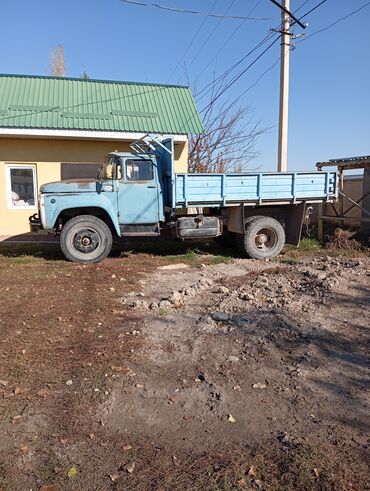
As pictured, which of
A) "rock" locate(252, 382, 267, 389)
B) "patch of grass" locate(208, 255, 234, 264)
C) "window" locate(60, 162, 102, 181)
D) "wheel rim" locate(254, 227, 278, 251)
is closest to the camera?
"rock" locate(252, 382, 267, 389)

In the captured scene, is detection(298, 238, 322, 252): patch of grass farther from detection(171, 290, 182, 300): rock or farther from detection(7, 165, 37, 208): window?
detection(7, 165, 37, 208): window

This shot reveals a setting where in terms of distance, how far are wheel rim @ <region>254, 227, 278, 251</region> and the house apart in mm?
4193

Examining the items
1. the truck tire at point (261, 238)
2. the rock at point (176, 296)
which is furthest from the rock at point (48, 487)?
the truck tire at point (261, 238)

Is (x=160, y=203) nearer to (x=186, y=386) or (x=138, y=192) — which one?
(x=138, y=192)

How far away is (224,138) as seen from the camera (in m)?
24.4

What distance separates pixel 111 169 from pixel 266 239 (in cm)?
422

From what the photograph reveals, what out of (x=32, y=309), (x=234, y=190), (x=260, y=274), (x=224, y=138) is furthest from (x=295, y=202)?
(x=224, y=138)

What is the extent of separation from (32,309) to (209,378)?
3.28 metres

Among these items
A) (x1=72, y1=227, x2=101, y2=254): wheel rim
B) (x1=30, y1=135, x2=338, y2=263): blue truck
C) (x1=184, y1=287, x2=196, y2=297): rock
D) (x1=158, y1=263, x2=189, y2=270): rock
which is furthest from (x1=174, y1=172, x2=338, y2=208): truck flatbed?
(x1=184, y1=287, x2=196, y2=297): rock

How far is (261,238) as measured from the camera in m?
10.9

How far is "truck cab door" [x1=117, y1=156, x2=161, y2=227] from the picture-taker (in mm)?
9891

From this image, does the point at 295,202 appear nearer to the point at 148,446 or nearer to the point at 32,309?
the point at 32,309

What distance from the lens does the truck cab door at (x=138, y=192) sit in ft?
32.4

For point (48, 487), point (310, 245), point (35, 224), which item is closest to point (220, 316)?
point (48, 487)
